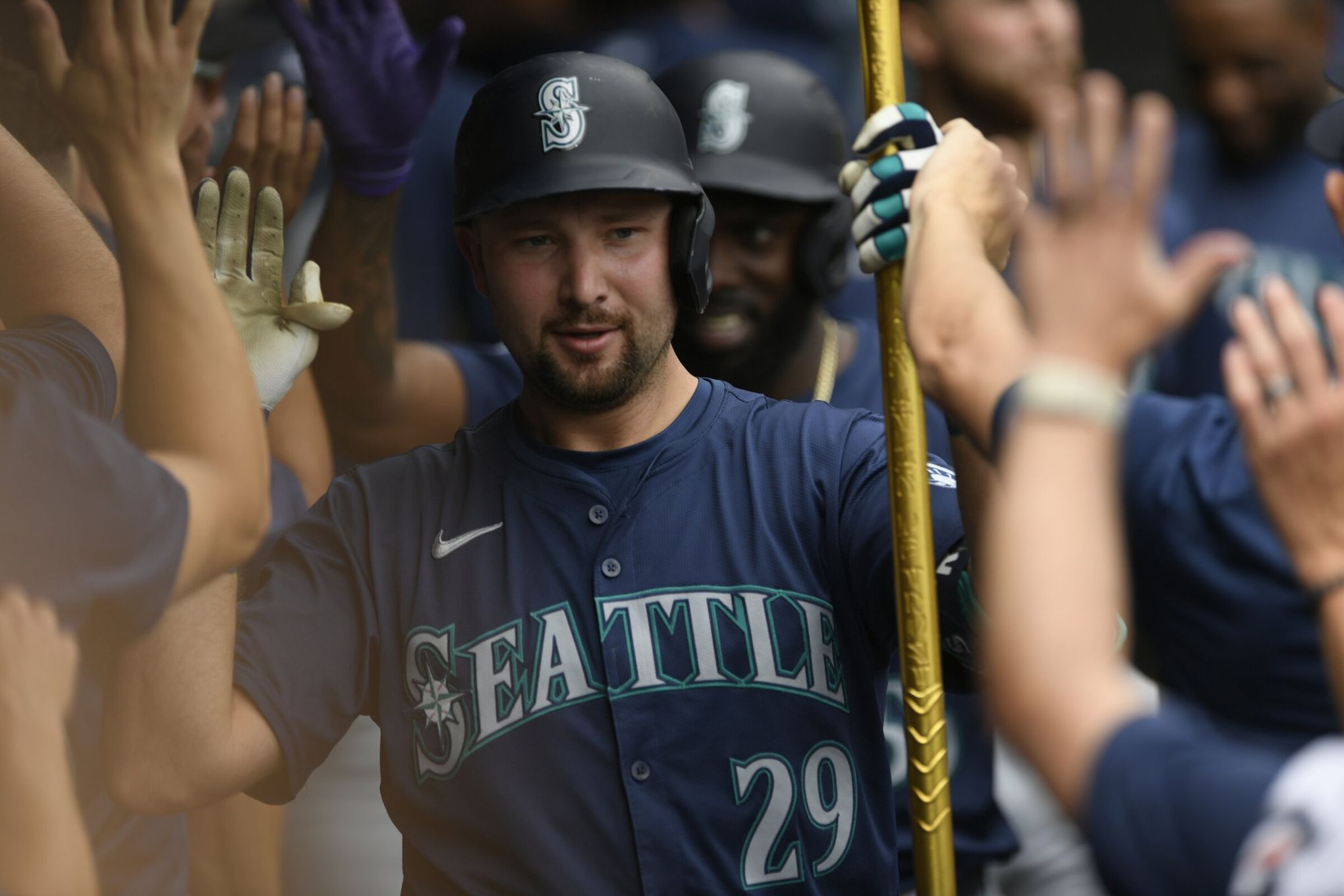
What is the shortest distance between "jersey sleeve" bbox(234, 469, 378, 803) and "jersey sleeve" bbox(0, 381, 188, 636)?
0.27 m

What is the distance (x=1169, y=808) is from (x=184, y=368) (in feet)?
3.47

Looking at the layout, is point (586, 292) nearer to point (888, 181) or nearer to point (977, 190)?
point (888, 181)

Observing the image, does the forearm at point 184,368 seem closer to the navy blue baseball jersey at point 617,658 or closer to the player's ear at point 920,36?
the navy blue baseball jersey at point 617,658

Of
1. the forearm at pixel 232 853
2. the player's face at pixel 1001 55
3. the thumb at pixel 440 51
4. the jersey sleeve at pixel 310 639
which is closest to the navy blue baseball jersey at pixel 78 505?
the jersey sleeve at pixel 310 639

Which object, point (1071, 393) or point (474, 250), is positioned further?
point (474, 250)

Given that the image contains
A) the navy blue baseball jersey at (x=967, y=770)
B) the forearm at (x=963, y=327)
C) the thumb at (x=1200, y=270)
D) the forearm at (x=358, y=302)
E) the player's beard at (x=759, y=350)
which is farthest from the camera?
the player's beard at (x=759, y=350)

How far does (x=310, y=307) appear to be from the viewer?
192cm

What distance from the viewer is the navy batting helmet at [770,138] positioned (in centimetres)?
280

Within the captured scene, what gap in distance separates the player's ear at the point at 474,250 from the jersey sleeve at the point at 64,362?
1.71ft

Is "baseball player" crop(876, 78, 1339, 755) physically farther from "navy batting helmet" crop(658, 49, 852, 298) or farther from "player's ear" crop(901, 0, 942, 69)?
"player's ear" crop(901, 0, 942, 69)

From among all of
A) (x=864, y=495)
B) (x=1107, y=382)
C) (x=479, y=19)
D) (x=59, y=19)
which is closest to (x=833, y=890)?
(x=864, y=495)

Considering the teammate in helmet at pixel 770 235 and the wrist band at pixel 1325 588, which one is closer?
the wrist band at pixel 1325 588

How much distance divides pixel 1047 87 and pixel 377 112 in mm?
1984

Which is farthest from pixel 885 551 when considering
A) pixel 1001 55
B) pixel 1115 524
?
pixel 1001 55
